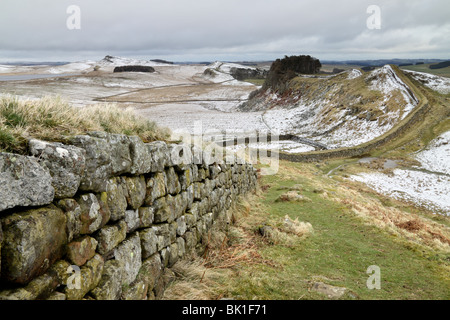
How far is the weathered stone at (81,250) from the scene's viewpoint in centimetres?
361

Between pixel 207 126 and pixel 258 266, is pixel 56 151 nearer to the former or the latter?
pixel 258 266

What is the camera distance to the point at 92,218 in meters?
3.99

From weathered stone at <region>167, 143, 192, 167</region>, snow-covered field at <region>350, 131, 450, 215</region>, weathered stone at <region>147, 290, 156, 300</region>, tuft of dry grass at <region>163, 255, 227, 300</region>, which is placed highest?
weathered stone at <region>167, 143, 192, 167</region>

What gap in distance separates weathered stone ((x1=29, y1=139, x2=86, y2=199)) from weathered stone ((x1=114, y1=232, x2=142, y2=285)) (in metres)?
1.37

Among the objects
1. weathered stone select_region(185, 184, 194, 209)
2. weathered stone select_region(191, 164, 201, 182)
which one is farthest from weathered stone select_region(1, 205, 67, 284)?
weathered stone select_region(191, 164, 201, 182)

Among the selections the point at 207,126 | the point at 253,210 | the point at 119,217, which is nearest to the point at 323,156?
the point at 207,126

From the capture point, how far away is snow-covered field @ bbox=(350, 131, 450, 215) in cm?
2553

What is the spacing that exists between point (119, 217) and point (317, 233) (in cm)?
808

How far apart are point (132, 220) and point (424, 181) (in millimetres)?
34567

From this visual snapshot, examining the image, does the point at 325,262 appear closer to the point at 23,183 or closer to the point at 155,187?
the point at 155,187

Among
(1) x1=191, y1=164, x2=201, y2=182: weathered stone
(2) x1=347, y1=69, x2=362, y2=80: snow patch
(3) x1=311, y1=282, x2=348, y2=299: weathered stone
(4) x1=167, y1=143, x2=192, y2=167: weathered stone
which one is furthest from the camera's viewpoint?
(2) x1=347, y1=69, x2=362, y2=80: snow patch

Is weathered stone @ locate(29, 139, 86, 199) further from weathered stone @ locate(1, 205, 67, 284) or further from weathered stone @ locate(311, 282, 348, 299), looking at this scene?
weathered stone @ locate(311, 282, 348, 299)

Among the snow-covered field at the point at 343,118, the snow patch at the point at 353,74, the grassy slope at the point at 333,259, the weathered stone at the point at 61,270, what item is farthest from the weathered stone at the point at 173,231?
the snow patch at the point at 353,74

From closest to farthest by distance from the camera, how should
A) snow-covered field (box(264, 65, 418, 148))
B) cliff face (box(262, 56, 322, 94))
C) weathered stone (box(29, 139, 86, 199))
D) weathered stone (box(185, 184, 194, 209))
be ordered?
weathered stone (box(29, 139, 86, 199)) → weathered stone (box(185, 184, 194, 209)) → snow-covered field (box(264, 65, 418, 148)) → cliff face (box(262, 56, 322, 94))
